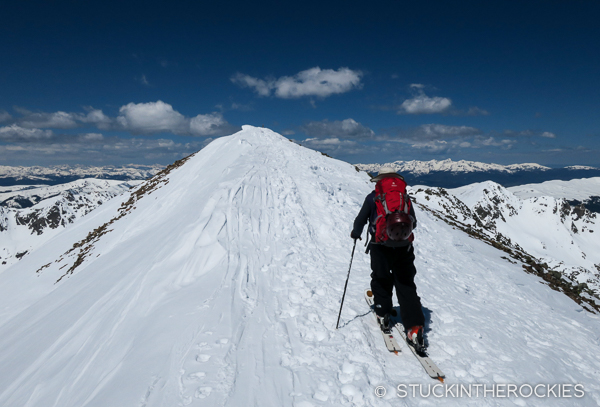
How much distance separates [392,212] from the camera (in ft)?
19.3

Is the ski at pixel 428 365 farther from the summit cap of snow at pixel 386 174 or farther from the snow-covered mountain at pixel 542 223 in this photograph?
the snow-covered mountain at pixel 542 223

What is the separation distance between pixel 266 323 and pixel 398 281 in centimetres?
346

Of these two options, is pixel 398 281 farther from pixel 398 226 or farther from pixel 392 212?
pixel 392 212

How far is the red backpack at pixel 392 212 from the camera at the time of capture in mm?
5758

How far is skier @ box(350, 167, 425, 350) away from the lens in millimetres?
5969

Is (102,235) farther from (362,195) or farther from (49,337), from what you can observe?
(362,195)

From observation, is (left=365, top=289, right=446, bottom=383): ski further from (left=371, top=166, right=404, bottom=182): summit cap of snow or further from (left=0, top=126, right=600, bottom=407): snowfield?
(left=371, top=166, right=404, bottom=182): summit cap of snow

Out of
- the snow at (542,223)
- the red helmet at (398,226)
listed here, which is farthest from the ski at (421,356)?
the snow at (542,223)

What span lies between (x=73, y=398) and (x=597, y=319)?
50.7 feet

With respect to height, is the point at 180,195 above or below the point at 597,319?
above

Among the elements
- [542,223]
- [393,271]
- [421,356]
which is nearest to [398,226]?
[393,271]

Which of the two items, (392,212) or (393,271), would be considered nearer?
(392,212)

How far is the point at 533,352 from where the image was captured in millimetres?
6578

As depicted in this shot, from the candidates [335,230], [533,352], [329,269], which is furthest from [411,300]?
[335,230]
